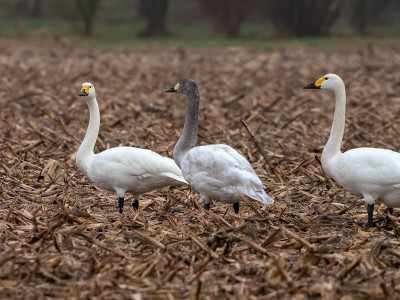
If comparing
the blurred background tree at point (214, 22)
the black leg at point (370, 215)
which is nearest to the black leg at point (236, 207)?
the black leg at point (370, 215)

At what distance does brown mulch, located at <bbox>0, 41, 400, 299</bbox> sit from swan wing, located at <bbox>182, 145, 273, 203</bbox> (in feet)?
0.56

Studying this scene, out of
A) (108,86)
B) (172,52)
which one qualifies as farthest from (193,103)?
(172,52)

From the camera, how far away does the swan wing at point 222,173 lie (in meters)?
6.91

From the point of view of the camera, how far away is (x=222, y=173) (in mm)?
7043

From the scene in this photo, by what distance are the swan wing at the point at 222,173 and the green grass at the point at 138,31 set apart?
2427 centimetres

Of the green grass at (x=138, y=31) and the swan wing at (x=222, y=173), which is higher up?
the swan wing at (x=222, y=173)

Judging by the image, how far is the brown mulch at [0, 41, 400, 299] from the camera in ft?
17.8

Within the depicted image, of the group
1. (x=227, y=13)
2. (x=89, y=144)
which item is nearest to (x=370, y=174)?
(x=89, y=144)

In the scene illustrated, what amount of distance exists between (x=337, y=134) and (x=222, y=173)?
1160mm

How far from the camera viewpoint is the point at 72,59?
888 inches

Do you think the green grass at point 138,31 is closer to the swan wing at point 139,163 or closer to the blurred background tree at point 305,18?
the blurred background tree at point 305,18

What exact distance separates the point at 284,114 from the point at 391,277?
769 cm

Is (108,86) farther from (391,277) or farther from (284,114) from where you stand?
(391,277)

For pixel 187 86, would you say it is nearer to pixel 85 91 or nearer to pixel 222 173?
pixel 85 91
